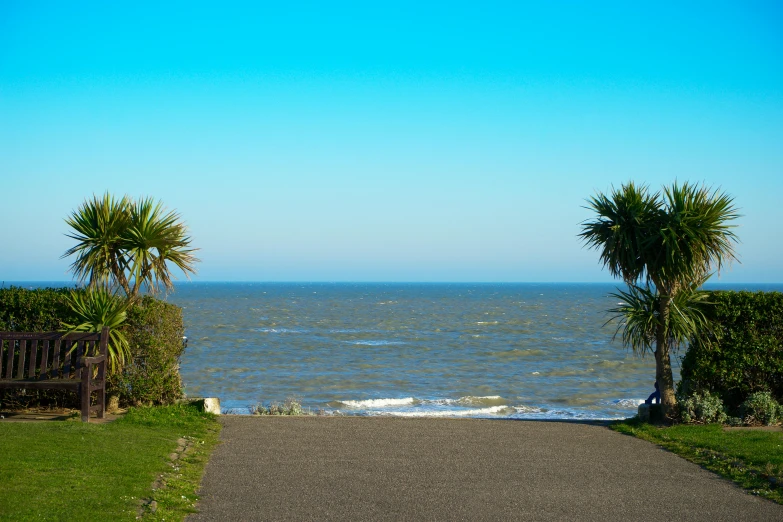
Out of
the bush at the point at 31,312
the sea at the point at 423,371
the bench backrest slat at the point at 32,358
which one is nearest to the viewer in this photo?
the bench backrest slat at the point at 32,358

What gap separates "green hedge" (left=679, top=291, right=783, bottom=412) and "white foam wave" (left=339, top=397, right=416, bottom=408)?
355 inches

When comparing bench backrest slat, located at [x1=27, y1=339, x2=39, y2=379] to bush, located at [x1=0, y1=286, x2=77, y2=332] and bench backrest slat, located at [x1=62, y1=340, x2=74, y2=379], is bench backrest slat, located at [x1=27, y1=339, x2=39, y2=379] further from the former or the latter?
bush, located at [x1=0, y1=286, x2=77, y2=332]

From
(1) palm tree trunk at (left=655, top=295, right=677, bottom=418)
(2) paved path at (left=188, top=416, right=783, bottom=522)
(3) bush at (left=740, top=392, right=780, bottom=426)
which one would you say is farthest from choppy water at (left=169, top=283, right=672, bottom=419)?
(2) paved path at (left=188, top=416, right=783, bottom=522)

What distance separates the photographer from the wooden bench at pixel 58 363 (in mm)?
10125

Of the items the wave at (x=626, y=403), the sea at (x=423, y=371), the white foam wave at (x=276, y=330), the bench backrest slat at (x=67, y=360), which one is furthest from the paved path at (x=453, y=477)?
the white foam wave at (x=276, y=330)

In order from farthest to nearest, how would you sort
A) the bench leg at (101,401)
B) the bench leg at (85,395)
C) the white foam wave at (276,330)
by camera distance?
the white foam wave at (276,330), the bench leg at (101,401), the bench leg at (85,395)

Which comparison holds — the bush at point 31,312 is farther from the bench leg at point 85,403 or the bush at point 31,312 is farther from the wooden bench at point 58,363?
the bench leg at point 85,403

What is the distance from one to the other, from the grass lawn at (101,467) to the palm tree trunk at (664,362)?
21.2ft

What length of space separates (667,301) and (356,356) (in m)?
21.2

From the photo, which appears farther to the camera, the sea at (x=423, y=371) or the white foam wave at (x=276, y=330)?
the white foam wave at (x=276, y=330)

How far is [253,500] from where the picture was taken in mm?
6816

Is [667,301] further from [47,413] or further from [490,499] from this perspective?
[47,413]

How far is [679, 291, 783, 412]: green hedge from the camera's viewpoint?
10875mm

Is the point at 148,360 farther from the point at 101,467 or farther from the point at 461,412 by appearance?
the point at 461,412
